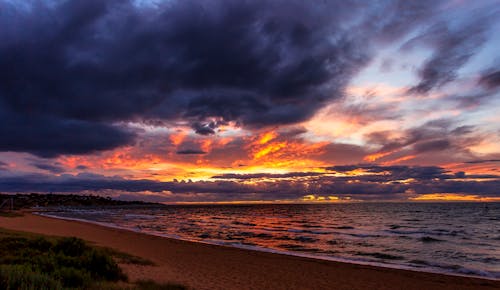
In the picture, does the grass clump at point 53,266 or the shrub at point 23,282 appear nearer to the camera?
the shrub at point 23,282

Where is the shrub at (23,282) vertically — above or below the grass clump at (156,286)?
above

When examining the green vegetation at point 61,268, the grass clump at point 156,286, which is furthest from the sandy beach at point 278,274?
the green vegetation at point 61,268

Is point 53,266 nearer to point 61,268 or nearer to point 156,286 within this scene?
point 61,268

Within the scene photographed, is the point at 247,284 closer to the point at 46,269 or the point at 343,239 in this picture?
the point at 46,269

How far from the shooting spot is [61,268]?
9.35 m

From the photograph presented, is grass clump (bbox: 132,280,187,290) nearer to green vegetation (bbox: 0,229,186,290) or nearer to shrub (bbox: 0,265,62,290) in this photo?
green vegetation (bbox: 0,229,186,290)

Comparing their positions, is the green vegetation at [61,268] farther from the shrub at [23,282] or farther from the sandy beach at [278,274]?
the sandy beach at [278,274]

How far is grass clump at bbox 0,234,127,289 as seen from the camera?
6.68 m

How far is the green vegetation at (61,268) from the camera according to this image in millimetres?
6707

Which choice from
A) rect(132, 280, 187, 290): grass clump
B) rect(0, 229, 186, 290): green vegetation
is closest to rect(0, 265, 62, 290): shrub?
rect(0, 229, 186, 290): green vegetation

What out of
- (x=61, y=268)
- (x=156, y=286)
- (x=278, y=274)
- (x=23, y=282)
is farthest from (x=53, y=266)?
(x=278, y=274)

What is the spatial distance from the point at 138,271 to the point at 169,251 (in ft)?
31.8

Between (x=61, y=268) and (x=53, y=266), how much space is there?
682 millimetres

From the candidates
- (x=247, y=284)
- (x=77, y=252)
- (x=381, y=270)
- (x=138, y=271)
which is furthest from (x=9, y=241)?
(x=381, y=270)
